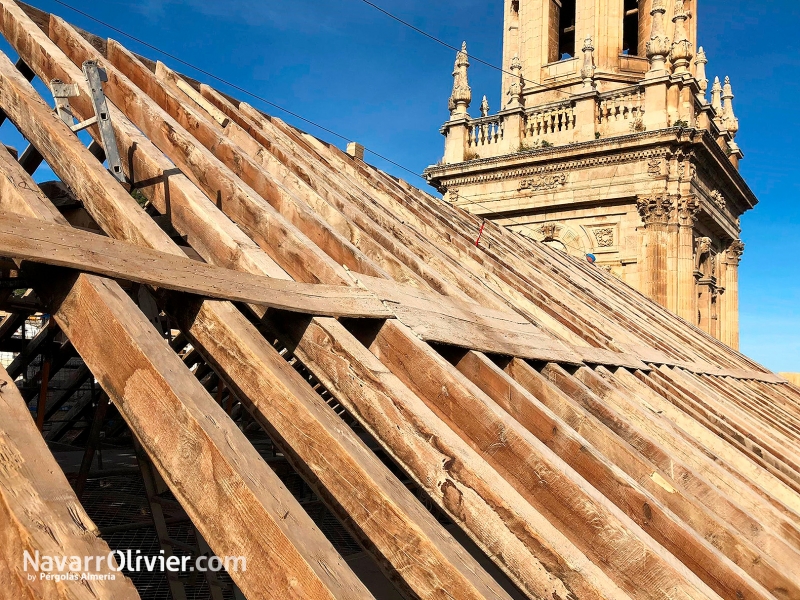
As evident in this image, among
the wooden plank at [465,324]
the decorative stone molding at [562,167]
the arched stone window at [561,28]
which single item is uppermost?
the arched stone window at [561,28]

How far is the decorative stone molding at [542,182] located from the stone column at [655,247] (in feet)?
6.39

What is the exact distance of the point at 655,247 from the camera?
48.1 ft

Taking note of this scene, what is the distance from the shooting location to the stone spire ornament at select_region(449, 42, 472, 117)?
18.0 meters

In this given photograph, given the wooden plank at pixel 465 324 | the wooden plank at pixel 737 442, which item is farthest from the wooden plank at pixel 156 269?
the wooden plank at pixel 737 442

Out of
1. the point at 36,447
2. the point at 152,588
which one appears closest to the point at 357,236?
the point at 36,447

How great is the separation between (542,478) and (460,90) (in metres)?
16.6

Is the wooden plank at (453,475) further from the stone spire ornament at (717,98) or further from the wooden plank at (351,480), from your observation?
the stone spire ornament at (717,98)

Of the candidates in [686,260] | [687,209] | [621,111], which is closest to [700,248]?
[686,260]

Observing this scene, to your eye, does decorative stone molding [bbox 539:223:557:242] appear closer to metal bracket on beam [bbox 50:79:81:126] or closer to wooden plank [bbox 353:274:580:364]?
wooden plank [bbox 353:274:580:364]

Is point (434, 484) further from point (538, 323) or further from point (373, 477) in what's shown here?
point (538, 323)

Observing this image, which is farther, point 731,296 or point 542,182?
point 731,296

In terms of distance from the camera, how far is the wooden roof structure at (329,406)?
6.44 ft

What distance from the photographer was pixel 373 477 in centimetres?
229

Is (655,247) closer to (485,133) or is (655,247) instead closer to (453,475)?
(485,133)
